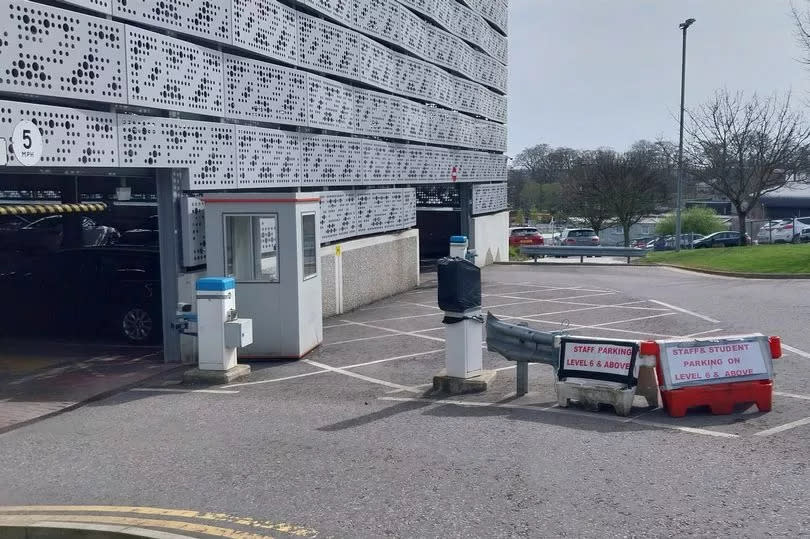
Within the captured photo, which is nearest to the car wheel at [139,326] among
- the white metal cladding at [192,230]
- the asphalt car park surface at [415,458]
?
the white metal cladding at [192,230]

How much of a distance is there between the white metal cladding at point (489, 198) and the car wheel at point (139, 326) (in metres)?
19.0

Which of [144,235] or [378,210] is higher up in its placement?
[378,210]

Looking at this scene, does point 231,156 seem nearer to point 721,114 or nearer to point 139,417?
point 139,417

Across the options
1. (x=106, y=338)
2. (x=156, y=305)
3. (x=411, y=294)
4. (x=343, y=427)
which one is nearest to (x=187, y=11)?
(x=156, y=305)

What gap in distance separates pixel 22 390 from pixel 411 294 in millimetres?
12061

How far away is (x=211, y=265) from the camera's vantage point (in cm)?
1177

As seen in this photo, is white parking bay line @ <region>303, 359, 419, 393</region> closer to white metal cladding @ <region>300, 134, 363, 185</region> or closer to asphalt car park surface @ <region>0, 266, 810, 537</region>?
asphalt car park surface @ <region>0, 266, 810, 537</region>

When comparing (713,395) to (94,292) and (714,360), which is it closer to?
(714,360)

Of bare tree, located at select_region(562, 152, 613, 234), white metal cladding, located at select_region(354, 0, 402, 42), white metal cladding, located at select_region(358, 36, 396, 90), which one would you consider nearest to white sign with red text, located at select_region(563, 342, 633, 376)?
white metal cladding, located at select_region(358, 36, 396, 90)

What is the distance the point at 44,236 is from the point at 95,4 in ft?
31.8

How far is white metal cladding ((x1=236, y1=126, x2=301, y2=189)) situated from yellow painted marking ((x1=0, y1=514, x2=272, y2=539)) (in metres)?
8.10

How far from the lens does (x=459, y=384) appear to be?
32.0 ft

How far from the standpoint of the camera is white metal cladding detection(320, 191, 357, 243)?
16938 mm

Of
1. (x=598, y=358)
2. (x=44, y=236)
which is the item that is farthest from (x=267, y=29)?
(x=598, y=358)
